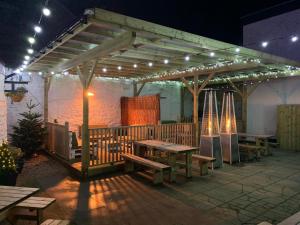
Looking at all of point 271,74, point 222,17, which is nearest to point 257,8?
point 222,17

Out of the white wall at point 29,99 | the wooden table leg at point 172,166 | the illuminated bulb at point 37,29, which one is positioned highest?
the illuminated bulb at point 37,29

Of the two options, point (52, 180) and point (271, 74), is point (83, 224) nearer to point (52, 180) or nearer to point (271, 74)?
point (52, 180)

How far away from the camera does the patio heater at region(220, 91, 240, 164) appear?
721 cm

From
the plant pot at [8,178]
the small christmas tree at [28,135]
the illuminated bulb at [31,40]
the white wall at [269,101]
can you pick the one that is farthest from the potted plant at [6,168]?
the white wall at [269,101]

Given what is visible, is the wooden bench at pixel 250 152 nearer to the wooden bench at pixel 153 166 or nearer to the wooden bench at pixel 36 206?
the wooden bench at pixel 153 166

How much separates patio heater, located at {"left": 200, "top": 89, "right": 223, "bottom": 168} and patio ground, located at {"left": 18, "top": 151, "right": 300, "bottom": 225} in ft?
1.56

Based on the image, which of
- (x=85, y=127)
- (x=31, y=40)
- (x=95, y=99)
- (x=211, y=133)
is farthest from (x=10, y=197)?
(x=95, y=99)

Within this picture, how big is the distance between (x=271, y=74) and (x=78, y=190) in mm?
8362

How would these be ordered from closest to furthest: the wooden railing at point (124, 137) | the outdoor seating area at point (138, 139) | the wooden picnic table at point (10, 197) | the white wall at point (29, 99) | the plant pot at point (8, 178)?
the wooden picnic table at point (10, 197) → the outdoor seating area at point (138, 139) → the plant pot at point (8, 178) → the wooden railing at point (124, 137) → the white wall at point (29, 99)

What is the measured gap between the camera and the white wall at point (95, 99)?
30.9 feet

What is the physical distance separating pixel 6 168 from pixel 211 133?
5.08 meters

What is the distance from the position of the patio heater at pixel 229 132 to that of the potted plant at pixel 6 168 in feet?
18.5

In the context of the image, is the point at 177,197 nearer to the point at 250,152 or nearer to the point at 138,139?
the point at 138,139

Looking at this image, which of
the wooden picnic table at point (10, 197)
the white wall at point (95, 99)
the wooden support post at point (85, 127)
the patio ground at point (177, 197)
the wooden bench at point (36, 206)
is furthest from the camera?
the white wall at point (95, 99)
